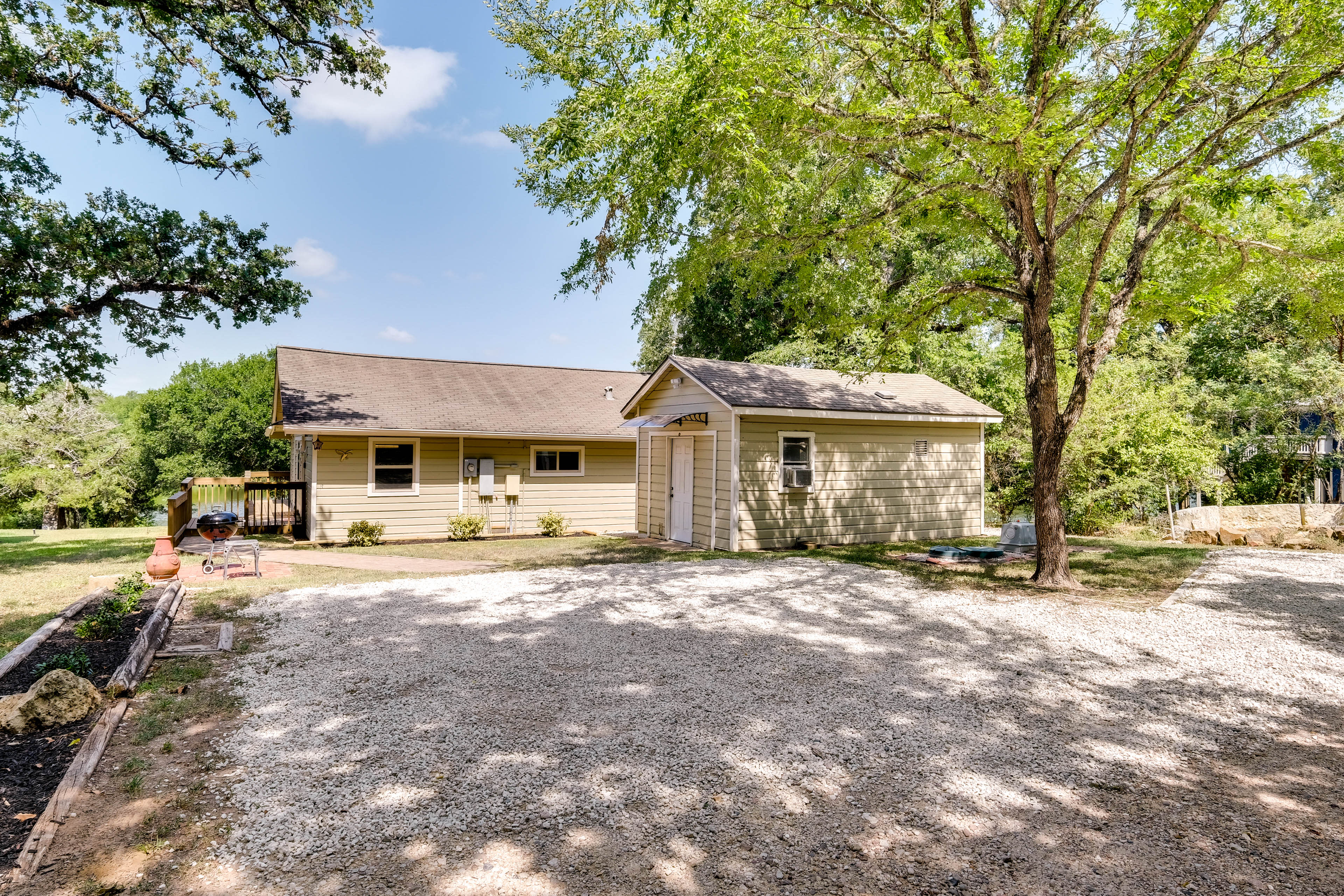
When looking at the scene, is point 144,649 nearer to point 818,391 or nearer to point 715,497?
point 715,497

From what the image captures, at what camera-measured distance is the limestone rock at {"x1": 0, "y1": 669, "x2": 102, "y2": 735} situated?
4148 mm

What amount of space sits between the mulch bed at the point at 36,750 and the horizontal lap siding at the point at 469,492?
8303 mm

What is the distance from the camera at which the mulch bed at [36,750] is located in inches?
123

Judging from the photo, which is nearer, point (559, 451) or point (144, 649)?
point (144, 649)

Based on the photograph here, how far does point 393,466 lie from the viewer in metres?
15.0

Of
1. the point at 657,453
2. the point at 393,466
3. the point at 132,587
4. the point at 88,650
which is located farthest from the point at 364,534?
the point at 88,650

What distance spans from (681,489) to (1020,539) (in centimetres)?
643

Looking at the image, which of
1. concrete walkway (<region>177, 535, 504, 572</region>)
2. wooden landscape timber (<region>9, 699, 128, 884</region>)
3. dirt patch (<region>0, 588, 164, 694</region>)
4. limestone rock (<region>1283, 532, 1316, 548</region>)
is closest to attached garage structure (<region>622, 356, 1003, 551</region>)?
concrete walkway (<region>177, 535, 504, 572</region>)

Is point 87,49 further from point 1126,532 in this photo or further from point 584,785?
point 1126,532

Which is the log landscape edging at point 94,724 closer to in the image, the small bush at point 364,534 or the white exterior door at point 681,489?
the small bush at point 364,534

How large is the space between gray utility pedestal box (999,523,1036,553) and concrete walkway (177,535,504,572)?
28.9ft

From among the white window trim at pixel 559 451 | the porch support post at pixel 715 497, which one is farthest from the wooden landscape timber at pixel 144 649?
the white window trim at pixel 559 451

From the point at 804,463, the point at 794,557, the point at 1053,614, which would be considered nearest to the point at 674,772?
the point at 1053,614

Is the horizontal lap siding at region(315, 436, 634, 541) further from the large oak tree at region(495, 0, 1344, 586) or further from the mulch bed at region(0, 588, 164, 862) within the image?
the mulch bed at region(0, 588, 164, 862)
